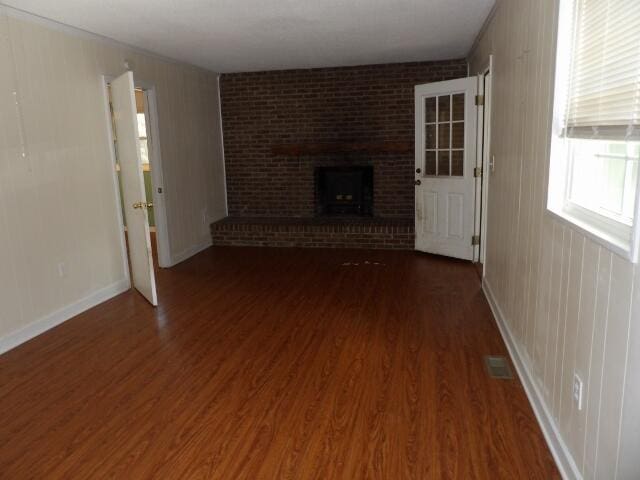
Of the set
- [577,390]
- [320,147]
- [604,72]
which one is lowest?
[577,390]

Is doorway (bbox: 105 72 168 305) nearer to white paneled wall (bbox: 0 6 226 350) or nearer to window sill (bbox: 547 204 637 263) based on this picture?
white paneled wall (bbox: 0 6 226 350)

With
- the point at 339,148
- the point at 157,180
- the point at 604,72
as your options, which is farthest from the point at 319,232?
the point at 604,72

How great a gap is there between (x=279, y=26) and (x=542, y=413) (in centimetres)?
363

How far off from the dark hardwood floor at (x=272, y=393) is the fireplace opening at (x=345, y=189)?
257cm

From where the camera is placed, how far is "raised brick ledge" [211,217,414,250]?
244 inches

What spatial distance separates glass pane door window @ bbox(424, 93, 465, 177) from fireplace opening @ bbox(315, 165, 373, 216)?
4.27 feet

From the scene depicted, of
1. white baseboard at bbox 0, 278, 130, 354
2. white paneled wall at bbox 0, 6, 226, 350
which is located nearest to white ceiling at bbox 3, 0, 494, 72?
white paneled wall at bbox 0, 6, 226, 350

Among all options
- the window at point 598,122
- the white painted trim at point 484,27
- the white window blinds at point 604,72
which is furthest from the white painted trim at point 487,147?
the white window blinds at point 604,72

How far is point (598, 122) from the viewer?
177 cm

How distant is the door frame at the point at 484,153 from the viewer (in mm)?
4348

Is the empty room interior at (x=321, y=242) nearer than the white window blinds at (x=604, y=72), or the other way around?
the white window blinds at (x=604, y=72)

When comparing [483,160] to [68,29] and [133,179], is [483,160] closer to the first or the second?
[133,179]

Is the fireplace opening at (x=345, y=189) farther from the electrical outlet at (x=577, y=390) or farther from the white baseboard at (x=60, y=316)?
the electrical outlet at (x=577, y=390)

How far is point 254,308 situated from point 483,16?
320cm
